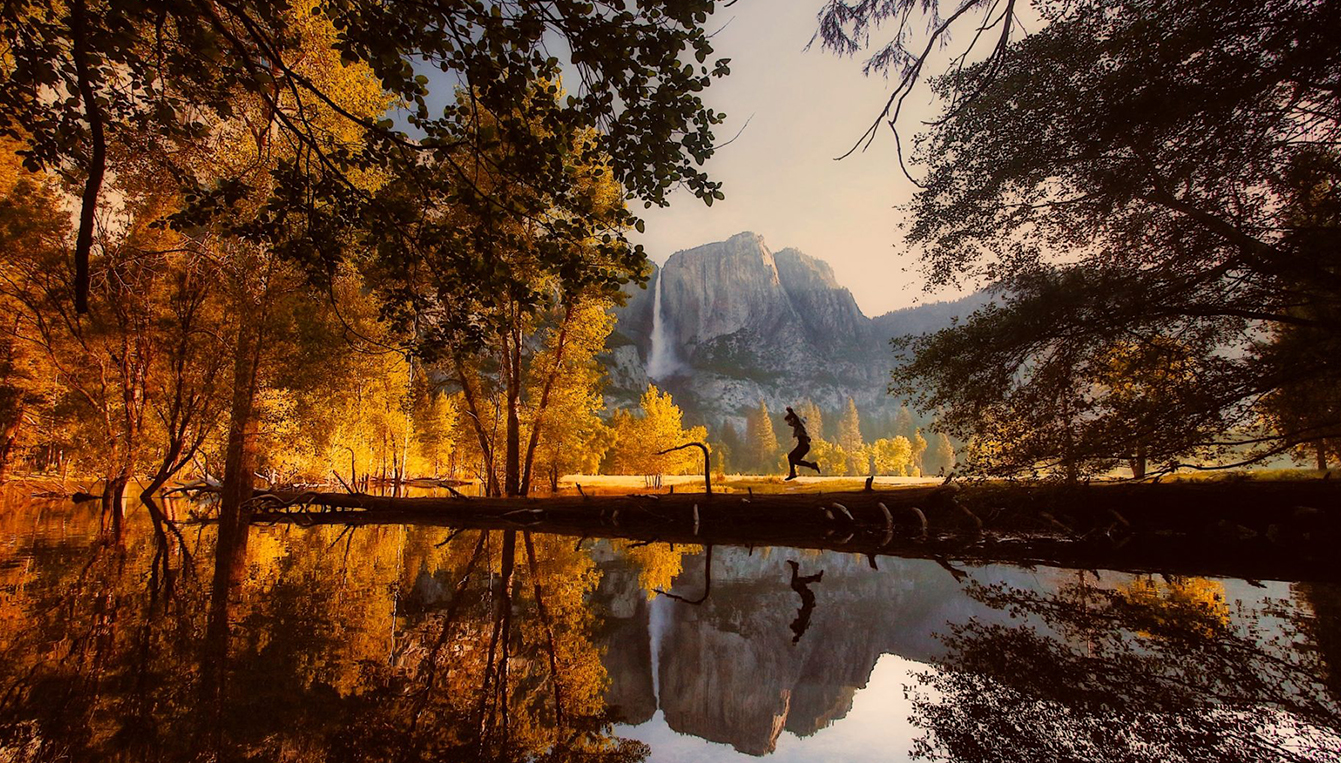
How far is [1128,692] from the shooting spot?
241 cm

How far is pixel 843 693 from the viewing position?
272 cm

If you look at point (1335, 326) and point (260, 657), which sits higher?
Answer: point (1335, 326)

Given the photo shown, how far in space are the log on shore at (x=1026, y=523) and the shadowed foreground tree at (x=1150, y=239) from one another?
1.33 m

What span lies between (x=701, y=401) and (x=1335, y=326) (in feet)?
598

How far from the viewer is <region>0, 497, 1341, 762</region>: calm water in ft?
6.45

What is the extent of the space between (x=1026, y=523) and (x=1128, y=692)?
330 inches

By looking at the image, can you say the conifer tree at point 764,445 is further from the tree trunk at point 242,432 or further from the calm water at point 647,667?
the calm water at point 647,667

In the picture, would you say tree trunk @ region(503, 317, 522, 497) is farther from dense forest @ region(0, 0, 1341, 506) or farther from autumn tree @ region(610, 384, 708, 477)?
autumn tree @ region(610, 384, 708, 477)

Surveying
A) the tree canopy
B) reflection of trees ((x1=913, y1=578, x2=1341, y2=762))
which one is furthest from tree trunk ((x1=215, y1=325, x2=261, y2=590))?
reflection of trees ((x1=913, y1=578, x2=1341, y2=762))

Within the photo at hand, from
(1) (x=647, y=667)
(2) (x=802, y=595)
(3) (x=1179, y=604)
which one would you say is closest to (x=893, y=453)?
(3) (x=1179, y=604)

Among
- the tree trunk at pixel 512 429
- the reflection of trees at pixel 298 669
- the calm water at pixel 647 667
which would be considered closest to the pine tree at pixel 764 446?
the tree trunk at pixel 512 429

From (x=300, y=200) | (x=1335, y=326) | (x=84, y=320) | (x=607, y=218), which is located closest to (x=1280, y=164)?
(x=1335, y=326)

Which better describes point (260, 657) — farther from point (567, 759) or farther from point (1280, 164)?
point (1280, 164)

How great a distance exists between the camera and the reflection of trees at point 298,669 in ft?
6.10
